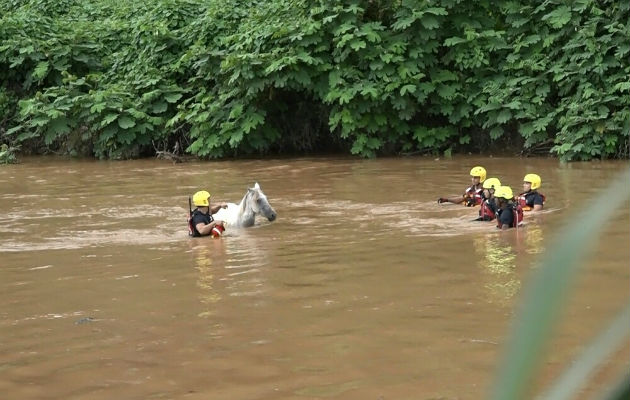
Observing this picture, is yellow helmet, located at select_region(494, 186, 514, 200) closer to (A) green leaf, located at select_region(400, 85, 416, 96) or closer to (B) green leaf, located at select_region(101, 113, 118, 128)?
(A) green leaf, located at select_region(400, 85, 416, 96)

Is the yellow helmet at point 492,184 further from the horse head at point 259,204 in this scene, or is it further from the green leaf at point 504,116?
the green leaf at point 504,116

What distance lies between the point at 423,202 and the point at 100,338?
24.8 feet

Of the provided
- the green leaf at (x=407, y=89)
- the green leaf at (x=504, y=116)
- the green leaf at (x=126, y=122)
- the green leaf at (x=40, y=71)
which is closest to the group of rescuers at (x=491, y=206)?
the green leaf at (x=504, y=116)

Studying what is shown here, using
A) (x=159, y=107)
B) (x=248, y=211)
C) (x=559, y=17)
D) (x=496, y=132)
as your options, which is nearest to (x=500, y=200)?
(x=248, y=211)

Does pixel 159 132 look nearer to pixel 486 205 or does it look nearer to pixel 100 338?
pixel 486 205

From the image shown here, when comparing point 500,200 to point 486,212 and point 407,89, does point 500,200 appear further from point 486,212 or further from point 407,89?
point 407,89

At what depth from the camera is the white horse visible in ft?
40.8

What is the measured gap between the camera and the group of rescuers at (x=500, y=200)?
11500 mm

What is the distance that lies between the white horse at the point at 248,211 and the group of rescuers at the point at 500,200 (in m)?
2.67

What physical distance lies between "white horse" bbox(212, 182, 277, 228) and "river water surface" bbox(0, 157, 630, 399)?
261mm

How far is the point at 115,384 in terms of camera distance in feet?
19.2

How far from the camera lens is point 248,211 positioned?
12.6 meters

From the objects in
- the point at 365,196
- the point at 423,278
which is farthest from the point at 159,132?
the point at 423,278

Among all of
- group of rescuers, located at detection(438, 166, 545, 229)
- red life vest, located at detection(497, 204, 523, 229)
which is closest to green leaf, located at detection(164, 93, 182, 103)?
group of rescuers, located at detection(438, 166, 545, 229)
